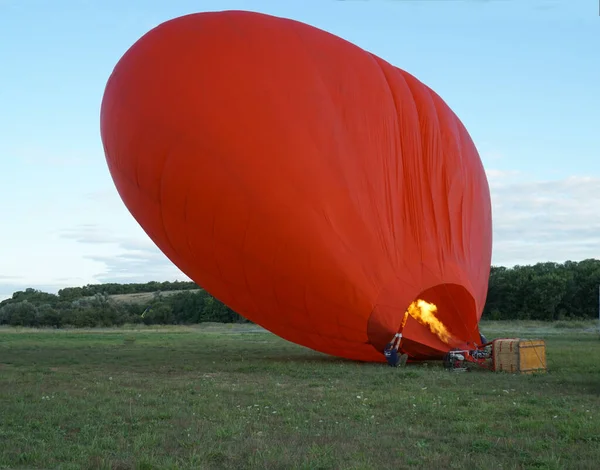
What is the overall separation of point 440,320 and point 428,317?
335 mm

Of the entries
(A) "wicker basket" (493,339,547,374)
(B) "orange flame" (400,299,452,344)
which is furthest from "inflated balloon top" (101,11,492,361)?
(A) "wicker basket" (493,339,547,374)

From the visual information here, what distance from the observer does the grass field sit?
6191mm

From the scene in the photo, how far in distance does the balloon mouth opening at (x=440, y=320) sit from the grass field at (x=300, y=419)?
669 millimetres

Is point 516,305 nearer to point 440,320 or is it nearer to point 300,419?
point 440,320

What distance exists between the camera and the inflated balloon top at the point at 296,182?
1312cm

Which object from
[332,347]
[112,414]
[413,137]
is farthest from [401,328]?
[112,414]

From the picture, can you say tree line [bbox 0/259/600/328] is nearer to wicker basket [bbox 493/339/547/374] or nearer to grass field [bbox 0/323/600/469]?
wicker basket [bbox 493/339/547/374]

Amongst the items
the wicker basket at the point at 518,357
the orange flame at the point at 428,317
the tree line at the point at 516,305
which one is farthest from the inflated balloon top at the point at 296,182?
the tree line at the point at 516,305

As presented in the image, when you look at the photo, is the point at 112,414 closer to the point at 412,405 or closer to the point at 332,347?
the point at 412,405

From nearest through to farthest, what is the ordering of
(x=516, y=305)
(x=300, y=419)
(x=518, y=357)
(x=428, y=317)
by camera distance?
1. (x=300, y=419)
2. (x=518, y=357)
3. (x=428, y=317)
4. (x=516, y=305)

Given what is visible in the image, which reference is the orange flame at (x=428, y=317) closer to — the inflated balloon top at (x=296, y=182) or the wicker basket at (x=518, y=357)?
the inflated balloon top at (x=296, y=182)

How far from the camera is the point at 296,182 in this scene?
13.0m

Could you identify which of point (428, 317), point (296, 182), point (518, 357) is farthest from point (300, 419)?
point (428, 317)

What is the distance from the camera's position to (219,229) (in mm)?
13453
